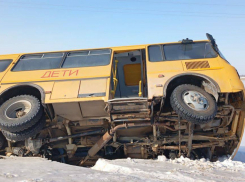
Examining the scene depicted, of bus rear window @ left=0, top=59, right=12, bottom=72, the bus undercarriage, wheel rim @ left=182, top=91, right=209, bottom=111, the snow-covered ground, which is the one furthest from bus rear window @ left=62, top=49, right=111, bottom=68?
the snow-covered ground

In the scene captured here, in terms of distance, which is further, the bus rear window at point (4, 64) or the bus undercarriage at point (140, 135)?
the bus rear window at point (4, 64)

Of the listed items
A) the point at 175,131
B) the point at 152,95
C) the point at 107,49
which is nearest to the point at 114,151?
the point at 175,131

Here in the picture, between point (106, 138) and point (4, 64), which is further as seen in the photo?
point (4, 64)

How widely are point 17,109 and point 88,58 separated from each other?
6.84 feet

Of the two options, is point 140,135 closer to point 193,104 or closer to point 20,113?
point 193,104

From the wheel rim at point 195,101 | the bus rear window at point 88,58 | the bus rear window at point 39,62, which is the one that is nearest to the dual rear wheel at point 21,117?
the bus rear window at point 39,62

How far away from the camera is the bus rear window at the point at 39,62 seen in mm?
6227

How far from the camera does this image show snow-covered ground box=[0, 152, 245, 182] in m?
3.46

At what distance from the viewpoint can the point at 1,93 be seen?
224 inches

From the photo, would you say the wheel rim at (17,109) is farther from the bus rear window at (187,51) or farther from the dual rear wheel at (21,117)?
the bus rear window at (187,51)

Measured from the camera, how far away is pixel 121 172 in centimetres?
429

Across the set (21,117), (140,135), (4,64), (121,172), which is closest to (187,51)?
(140,135)

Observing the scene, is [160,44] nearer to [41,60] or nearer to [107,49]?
[107,49]

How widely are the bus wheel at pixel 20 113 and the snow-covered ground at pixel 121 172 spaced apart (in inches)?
29.1
